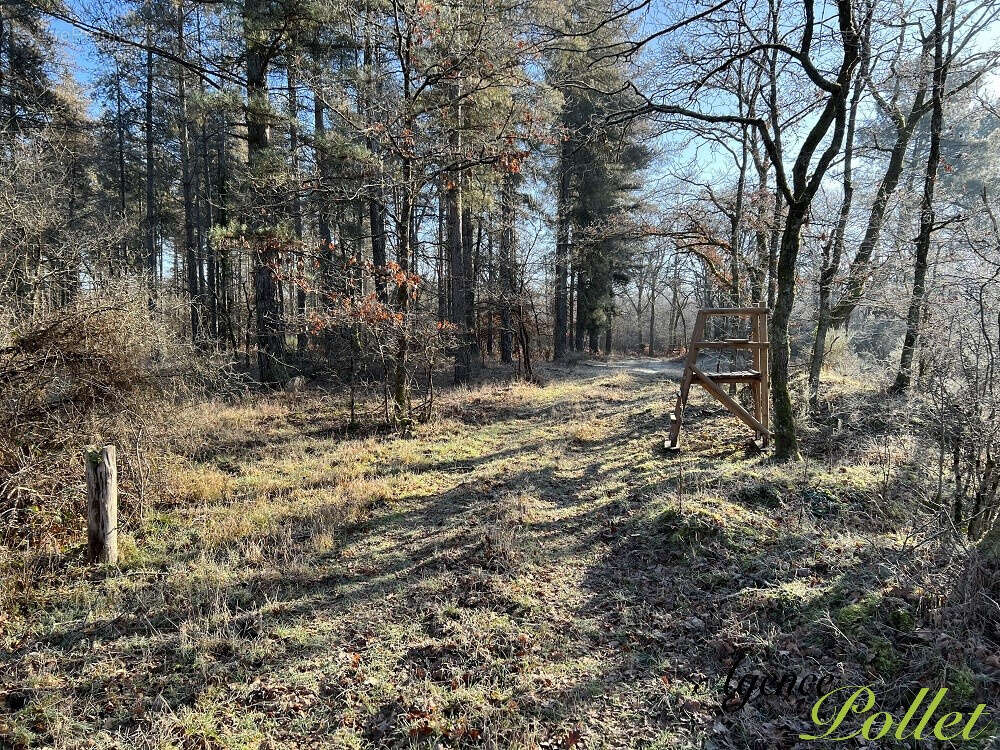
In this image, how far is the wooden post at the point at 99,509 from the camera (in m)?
4.32

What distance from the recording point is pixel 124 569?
435cm

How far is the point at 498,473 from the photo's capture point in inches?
277

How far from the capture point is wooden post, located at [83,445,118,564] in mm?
4320

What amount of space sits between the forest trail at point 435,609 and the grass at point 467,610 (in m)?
0.02

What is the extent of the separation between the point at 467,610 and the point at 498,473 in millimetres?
3325

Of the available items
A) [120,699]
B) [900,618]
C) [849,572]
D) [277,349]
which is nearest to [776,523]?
[849,572]

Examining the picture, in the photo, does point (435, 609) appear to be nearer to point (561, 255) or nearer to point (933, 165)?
point (933, 165)

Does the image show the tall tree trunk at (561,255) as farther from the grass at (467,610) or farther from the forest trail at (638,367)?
the grass at (467,610)

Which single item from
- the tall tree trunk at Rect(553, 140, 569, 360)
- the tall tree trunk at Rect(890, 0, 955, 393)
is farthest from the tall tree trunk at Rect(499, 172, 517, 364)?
the tall tree trunk at Rect(890, 0, 955, 393)

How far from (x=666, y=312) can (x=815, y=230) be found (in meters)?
37.2

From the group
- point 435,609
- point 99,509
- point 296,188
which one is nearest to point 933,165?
point 435,609

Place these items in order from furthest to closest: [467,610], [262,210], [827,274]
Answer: [262,210], [827,274], [467,610]

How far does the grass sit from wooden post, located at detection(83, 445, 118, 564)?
6.4 inches

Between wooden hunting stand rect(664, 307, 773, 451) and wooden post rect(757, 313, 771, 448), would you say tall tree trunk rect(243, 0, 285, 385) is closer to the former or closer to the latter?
wooden hunting stand rect(664, 307, 773, 451)
